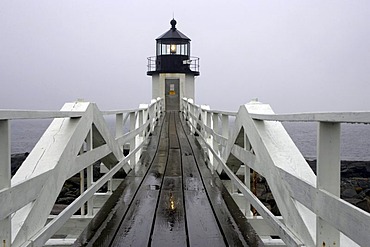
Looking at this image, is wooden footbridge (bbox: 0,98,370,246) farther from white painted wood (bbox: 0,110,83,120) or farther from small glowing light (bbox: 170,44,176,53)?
small glowing light (bbox: 170,44,176,53)

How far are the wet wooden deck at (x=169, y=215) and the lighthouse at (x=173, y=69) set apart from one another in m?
19.6

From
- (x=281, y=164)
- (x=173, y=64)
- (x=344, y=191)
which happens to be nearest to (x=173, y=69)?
(x=173, y=64)

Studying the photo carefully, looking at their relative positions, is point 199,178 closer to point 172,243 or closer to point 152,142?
point 172,243

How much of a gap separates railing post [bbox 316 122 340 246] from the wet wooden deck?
1.09 metres

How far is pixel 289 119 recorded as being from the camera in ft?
9.46

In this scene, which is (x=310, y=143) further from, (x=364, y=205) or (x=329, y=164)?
(x=329, y=164)

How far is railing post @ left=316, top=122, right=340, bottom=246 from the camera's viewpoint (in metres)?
2.26

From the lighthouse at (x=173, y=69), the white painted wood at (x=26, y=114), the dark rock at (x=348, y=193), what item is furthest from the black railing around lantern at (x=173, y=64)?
the white painted wood at (x=26, y=114)

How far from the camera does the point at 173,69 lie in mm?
26141

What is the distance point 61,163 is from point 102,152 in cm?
183

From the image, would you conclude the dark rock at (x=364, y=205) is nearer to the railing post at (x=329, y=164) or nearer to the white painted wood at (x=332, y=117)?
the white painted wood at (x=332, y=117)

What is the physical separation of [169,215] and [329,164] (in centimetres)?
223

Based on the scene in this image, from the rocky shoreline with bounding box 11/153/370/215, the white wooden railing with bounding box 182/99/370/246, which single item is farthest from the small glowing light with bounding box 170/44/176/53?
the white wooden railing with bounding box 182/99/370/246

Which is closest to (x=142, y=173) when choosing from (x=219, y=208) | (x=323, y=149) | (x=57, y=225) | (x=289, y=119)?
(x=219, y=208)
